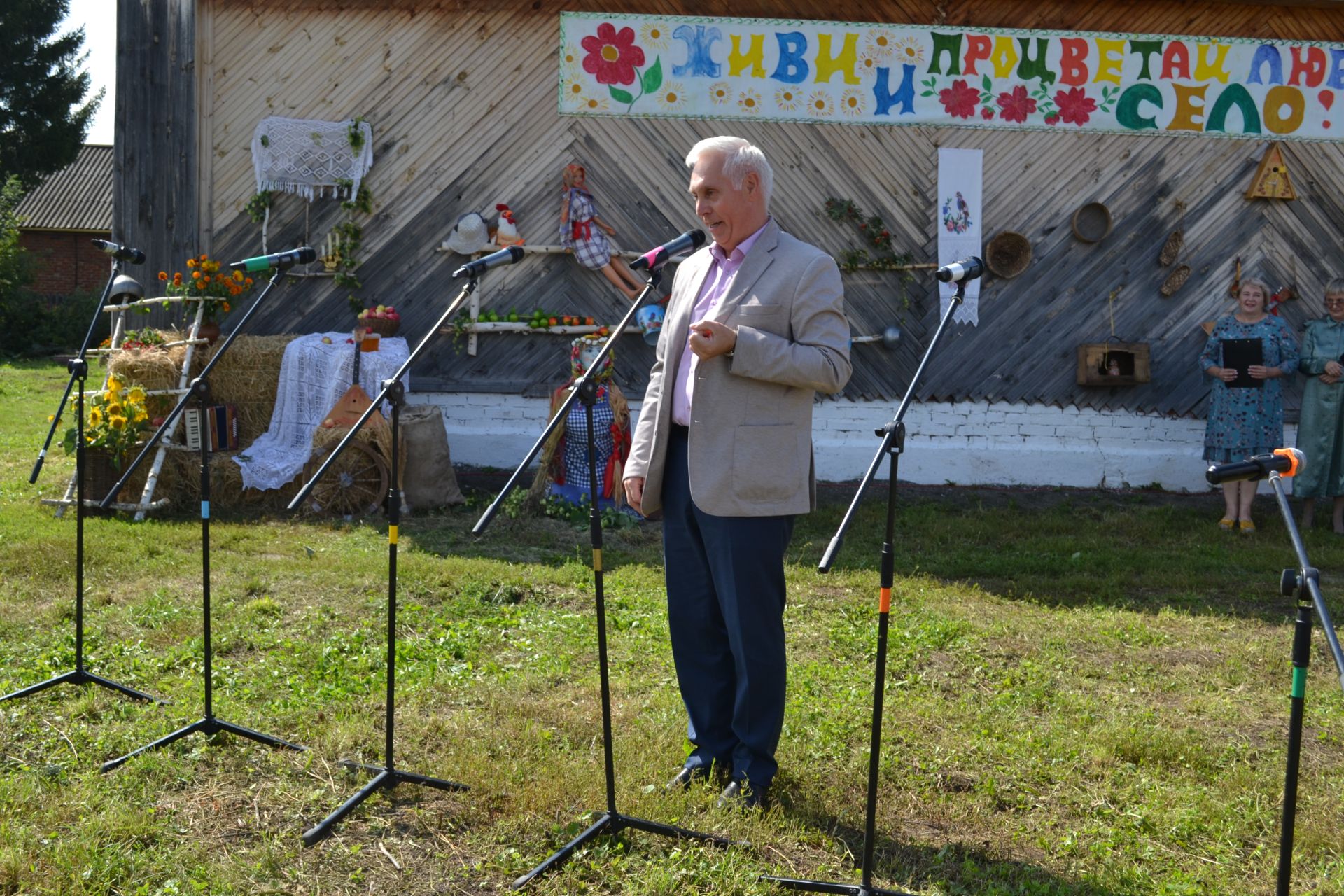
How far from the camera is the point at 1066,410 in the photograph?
9719 millimetres

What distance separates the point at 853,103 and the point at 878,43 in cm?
48

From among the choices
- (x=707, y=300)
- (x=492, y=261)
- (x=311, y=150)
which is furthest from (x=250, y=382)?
(x=707, y=300)

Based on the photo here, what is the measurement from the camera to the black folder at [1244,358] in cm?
851

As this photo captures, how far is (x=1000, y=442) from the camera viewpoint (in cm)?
970

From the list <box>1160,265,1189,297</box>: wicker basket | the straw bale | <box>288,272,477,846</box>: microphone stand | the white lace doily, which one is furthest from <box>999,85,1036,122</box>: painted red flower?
<box>288,272,477,846</box>: microphone stand

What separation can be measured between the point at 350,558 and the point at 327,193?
369cm

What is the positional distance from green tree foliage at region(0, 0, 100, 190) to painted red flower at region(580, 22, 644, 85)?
2268cm

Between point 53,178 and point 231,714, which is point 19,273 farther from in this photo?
point 231,714

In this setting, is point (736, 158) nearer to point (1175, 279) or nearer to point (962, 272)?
point (962, 272)

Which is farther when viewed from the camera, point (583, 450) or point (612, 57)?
point (612, 57)

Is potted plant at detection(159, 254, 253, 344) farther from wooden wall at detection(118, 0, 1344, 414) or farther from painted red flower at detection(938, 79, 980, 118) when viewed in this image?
painted red flower at detection(938, 79, 980, 118)

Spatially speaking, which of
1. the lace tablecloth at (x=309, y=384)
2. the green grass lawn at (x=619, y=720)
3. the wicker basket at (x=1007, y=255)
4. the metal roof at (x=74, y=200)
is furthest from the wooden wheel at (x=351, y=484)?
the metal roof at (x=74, y=200)

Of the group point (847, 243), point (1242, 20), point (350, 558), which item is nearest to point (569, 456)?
point (350, 558)

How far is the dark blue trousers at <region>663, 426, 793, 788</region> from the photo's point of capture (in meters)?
3.58
